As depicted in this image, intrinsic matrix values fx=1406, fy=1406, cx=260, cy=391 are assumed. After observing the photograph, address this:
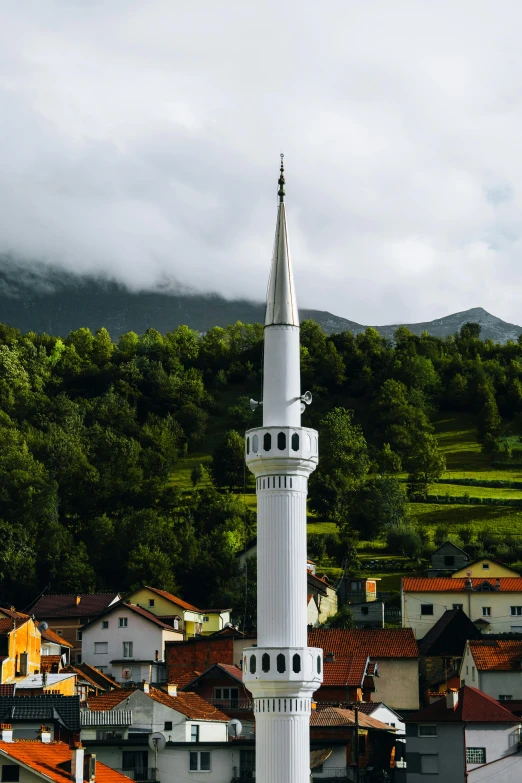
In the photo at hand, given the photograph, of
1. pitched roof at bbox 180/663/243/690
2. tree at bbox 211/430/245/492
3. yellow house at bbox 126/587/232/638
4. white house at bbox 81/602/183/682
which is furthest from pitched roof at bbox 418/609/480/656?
tree at bbox 211/430/245/492

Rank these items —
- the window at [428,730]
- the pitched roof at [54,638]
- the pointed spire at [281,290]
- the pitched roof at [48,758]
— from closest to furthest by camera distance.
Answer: the pointed spire at [281,290], the pitched roof at [48,758], the window at [428,730], the pitched roof at [54,638]

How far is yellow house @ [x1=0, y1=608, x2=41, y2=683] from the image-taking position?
2379 inches

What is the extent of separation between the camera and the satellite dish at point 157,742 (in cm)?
4891

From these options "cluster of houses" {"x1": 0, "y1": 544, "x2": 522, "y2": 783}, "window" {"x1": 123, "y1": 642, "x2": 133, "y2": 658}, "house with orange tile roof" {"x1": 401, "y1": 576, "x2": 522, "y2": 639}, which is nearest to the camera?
"cluster of houses" {"x1": 0, "y1": 544, "x2": 522, "y2": 783}

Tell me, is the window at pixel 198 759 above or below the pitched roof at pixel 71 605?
below

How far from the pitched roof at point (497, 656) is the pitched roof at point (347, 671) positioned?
4880 millimetres

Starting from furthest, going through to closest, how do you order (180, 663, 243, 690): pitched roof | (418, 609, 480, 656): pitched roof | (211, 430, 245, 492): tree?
(211, 430, 245, 492): tree < (418, 609, 480, 656): pitched roof < (180, 663, 243, 690): pitched roof

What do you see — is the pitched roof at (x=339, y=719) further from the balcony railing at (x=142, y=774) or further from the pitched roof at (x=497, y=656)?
the pitched roof at (x=497, y=656)

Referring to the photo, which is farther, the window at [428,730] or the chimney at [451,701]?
the chimney at [451,701]

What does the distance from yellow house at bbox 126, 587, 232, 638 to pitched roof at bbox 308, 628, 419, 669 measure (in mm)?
17042

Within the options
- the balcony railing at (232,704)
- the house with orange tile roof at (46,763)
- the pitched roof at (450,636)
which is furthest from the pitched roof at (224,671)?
the house with orange tile roof at (46,763)

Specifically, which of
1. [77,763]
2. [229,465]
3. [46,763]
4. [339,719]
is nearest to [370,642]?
[339,719]

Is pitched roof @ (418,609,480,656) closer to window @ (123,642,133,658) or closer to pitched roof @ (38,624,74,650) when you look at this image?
window @ (123,642,133,658)

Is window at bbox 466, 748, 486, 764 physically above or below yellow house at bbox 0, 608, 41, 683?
below
